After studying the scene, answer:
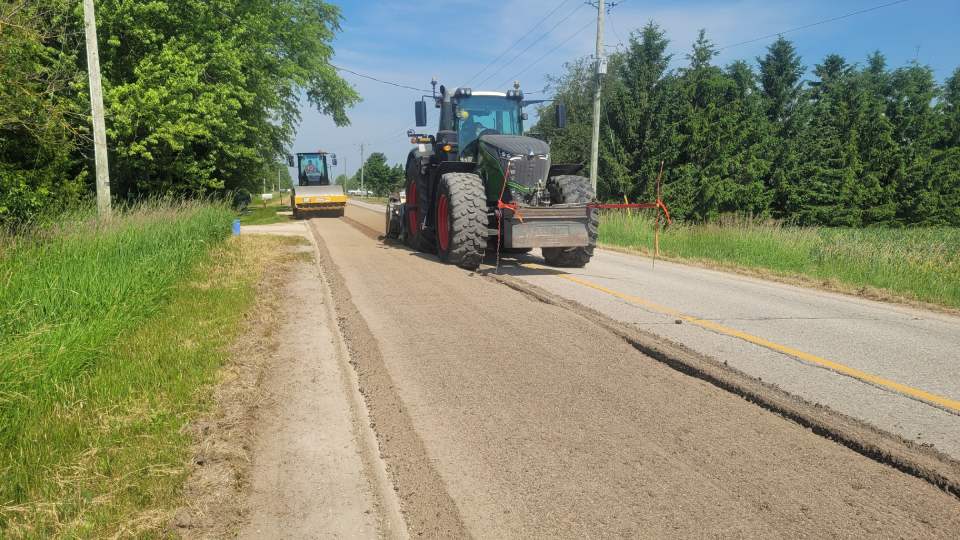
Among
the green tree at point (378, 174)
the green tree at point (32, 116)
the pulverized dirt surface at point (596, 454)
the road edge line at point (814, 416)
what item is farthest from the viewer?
the green tree at point (378, 174)

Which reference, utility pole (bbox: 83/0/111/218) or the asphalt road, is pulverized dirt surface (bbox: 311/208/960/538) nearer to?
the asphalt road

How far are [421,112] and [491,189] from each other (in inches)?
93.0

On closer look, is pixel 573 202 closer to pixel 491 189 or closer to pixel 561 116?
pixel 491 189

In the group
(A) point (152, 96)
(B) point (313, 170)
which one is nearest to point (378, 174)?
(B) point (313, 170)

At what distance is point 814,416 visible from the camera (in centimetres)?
→ 373

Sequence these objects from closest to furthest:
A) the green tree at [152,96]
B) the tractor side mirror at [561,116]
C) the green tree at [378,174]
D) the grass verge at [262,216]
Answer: the tractor side mirror at [561,116] → the green tree at [152,96] → the grass verge at [262,216] → the green tree at [378,174]

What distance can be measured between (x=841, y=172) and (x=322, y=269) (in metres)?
32.5

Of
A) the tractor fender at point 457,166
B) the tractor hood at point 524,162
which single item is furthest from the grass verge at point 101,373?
the tractor hood at point 524,162

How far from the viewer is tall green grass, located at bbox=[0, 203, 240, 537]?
112 inches

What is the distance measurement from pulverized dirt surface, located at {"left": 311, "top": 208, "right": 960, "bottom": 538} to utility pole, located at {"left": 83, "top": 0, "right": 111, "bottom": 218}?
10473 mm

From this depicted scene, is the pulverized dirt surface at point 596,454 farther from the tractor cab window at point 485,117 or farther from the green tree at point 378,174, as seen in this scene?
the green tree at point 378,174

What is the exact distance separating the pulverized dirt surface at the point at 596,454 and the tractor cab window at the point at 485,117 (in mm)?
6696

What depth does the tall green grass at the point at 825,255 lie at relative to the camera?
9195 millimetres

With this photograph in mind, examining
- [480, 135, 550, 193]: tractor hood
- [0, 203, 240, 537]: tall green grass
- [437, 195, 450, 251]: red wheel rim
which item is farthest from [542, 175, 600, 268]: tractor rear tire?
[0, 203, 240, 537]: tall green grass
